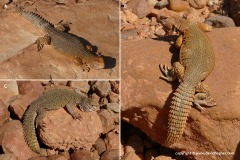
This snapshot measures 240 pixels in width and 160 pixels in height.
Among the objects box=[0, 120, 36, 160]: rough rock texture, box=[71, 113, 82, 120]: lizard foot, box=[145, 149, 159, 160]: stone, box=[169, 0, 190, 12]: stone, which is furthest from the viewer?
box=[169, 0, 190, 12]: stone

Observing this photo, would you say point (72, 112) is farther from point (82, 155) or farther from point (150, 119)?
point (150, 119)

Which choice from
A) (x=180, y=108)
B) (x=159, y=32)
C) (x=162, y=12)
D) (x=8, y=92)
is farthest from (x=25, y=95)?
(x=162, y=12)

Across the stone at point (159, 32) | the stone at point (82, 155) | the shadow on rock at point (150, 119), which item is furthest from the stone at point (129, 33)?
the stone at point (82, 155)

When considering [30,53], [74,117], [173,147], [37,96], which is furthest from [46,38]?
[173,147]

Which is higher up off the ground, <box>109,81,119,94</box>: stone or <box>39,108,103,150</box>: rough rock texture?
<box>109,81,119,94</box>: stone

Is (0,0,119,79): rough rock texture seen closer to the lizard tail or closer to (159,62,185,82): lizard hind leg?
the lizard tail

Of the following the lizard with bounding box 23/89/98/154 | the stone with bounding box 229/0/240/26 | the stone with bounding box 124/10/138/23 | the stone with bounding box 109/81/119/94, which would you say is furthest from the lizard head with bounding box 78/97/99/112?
the stone with bounding box 229/0/240/26
